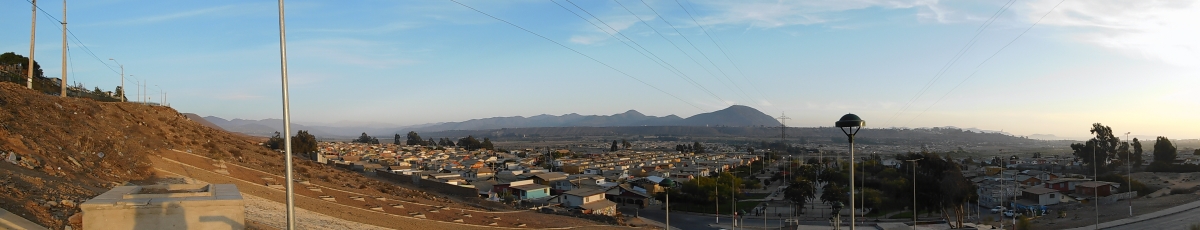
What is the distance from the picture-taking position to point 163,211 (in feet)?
23.1

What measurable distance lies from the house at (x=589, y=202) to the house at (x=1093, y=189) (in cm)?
3296

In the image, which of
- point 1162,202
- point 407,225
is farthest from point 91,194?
point 1162,202

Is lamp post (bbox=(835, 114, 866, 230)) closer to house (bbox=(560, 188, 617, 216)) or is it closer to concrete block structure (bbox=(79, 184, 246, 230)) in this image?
concrete block structure (bbox=(79, 184, 246, 230))

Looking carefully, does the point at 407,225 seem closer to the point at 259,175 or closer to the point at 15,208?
the point at 259,175

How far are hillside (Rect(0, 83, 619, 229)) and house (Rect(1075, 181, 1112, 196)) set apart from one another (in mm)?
38542

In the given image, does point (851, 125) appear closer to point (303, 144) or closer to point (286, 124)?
point (286, 124)

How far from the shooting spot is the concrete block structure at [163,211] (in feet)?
22.4

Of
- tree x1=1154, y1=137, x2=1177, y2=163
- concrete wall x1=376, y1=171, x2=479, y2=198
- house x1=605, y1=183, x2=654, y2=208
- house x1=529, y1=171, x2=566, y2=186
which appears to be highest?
tree x1=1154, y1=137, x2=1177, y2=163

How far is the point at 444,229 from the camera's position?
59.3ft

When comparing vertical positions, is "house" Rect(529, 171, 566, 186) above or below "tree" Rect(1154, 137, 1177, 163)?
below

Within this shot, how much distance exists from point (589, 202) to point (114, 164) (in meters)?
23.7

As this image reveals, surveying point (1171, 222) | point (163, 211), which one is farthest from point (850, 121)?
point (1171, 222)

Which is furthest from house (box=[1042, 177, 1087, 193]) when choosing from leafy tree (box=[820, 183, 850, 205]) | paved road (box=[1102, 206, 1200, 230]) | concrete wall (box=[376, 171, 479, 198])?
concrete wall (box=[376, 171, 479, 198])

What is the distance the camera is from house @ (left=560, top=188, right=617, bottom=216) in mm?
34062
